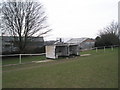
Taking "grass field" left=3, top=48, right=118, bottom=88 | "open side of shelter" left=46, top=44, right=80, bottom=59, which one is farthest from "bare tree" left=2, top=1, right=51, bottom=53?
"grass field" left=3, top=48, right=118, bottom=88

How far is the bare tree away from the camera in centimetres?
2094

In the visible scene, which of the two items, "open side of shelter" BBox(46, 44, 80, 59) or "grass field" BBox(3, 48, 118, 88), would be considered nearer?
"grass field" BBox(3, 48, 118, 88)

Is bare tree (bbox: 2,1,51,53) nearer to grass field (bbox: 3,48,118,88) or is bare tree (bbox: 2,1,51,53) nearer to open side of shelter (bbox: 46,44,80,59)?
open side of shelter (bbox: 46,44,80,59)

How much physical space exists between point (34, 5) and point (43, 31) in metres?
4.97

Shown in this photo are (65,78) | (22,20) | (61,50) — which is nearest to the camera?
(65,78)

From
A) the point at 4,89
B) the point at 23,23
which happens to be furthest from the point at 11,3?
Answer: the point at 4,89

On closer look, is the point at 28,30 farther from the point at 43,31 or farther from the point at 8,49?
the point at 8,49

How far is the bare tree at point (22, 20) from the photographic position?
824 inches

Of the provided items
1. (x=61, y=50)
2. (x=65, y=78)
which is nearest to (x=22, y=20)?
(x=61, y=50)

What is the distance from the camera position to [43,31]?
946 inches

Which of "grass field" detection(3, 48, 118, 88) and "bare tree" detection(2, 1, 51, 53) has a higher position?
"bare tree" detection(2, 1, 51, 53)

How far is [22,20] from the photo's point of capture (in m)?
22.1

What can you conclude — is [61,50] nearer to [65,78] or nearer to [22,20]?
[22,20]

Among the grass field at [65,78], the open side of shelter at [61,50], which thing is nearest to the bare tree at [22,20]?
the open side of shelter at [61,50]
